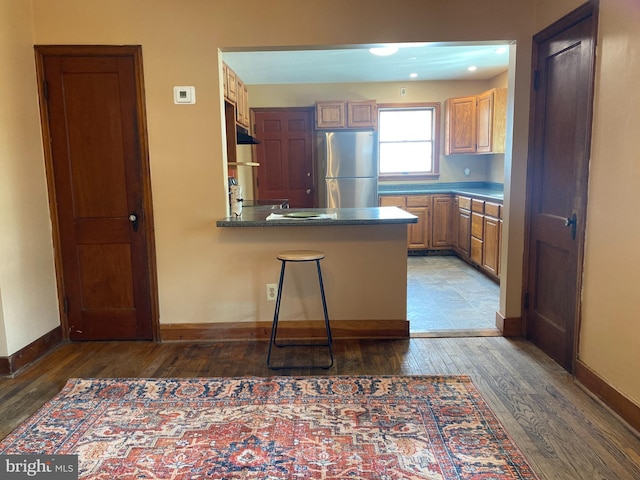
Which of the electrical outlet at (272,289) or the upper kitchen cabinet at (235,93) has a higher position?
the upper kitchen cabinet at (235,93)

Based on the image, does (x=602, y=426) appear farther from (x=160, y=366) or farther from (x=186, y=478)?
(x=160, y=366)

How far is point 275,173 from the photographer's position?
20.4ft

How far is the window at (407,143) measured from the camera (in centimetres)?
625

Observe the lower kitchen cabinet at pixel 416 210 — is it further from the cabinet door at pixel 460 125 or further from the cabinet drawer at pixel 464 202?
the cabinet door at pixel 460 125

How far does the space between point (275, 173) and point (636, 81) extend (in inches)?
186

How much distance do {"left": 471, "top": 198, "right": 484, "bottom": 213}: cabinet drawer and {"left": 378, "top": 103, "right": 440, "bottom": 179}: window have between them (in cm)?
131

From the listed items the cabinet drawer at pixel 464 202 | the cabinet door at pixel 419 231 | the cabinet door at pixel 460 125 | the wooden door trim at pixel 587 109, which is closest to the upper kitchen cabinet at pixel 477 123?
the cabinet door at pixel 460 125

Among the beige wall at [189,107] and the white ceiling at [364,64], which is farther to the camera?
the white ceiling at [364,64]

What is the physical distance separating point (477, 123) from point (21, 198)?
5038 millimetres

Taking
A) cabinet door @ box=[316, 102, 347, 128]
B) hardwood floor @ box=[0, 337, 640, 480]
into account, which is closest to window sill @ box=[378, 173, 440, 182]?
cabinet door @ box=[316, 102, 347, 128]

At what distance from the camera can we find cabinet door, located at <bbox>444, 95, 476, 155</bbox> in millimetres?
5730

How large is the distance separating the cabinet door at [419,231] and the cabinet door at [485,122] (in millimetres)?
1046

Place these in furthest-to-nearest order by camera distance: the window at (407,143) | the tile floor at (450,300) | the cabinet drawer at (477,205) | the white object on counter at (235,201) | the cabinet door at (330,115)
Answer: the window at (407,143) < the cabinet door at (330,115) < the cabinet drawer at (477,205) < the tile floor at (450,300) < the white object on counter at (235,201)

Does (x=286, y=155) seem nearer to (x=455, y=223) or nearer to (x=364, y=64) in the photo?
(x=364, y=64)
